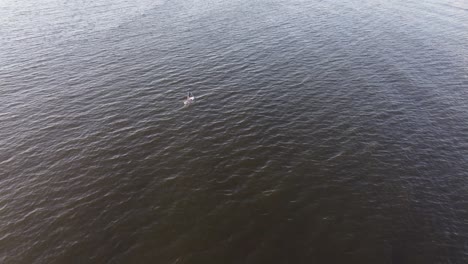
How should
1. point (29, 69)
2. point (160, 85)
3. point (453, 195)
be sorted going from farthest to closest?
point (29, 69)
point (160, 85)
point (453, 195)

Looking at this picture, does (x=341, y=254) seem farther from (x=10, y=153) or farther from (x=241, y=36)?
(x=241, y=36)

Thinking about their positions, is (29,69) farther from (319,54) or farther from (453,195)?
(453,195)

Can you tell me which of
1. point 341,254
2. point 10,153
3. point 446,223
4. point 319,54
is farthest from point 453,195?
point 10,153

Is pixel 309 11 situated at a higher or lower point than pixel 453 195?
higher

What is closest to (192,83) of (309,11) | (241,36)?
(241,36)

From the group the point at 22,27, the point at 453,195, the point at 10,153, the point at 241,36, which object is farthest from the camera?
the point at 22,27

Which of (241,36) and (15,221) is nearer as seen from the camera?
(15,221)
